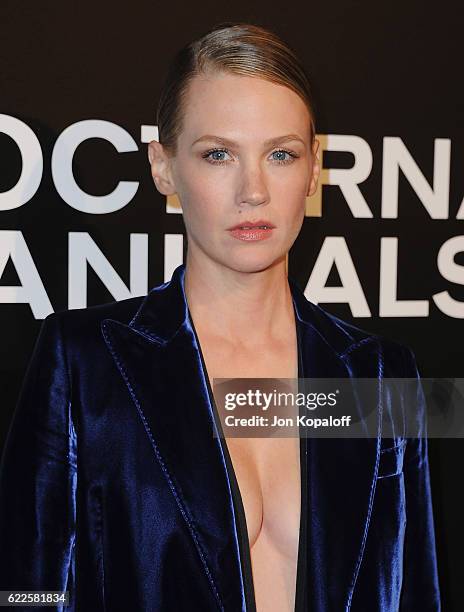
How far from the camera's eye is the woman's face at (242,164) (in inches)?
52.5

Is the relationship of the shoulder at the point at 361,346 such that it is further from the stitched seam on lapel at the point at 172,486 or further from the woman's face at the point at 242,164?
the stitched seam on lapel at the point at 172,486

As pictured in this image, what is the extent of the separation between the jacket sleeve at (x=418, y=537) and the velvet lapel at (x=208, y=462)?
0.50 ft

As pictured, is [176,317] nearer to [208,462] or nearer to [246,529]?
[208,462]

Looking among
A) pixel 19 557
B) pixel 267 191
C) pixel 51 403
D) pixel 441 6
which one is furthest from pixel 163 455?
pixel 441 6

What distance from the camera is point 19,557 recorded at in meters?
1.34

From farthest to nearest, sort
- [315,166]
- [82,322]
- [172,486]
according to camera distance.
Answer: [315,166] → [82,322] → [172,486]

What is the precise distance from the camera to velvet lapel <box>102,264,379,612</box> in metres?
1.27

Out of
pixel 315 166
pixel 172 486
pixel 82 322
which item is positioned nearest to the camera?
pixel 172 486

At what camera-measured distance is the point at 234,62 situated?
4.46 feet

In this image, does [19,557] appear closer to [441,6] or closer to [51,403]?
[51,403]

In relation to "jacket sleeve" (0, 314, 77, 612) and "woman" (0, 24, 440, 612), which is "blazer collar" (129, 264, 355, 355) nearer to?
"woman" (0, 24, 440, 612)

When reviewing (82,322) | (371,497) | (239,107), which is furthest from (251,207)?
(371,497)

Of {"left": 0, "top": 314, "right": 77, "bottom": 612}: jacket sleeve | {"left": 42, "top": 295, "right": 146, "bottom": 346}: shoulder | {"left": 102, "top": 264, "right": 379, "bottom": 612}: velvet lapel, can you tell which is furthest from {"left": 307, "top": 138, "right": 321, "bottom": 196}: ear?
{"left": 0, "top": 314, "right": 77, "bottom": 612}: jacket sleeve
